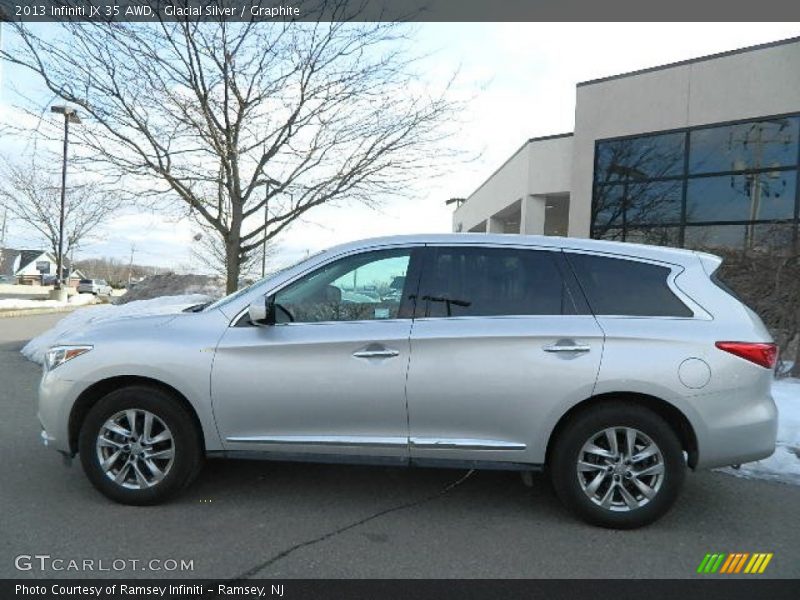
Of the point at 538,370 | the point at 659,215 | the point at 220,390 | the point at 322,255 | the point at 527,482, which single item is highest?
the point at 659,215

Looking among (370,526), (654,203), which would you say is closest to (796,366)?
(370,526)

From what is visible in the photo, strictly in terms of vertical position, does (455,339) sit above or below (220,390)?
above

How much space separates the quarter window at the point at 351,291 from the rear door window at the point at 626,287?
115 cm

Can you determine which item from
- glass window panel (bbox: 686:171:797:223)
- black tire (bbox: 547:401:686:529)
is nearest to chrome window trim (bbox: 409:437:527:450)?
black tire (bbox: 547:401:686:529)

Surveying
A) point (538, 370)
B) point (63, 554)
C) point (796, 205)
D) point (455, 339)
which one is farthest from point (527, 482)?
point (796, 205)

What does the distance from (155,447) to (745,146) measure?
13.5 meters

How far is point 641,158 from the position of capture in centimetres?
1458

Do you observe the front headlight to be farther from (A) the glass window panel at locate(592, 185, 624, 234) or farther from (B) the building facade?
(A) the glass window panel at locate(592, 185, 624, 234)

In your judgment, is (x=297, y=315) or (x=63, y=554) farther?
(x=297, y=315)

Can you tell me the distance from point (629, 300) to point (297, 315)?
210cm

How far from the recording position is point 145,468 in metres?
3.88

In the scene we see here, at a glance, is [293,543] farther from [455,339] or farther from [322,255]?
[322,255]

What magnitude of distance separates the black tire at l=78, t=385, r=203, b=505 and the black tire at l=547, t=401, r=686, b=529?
2.30 metres
